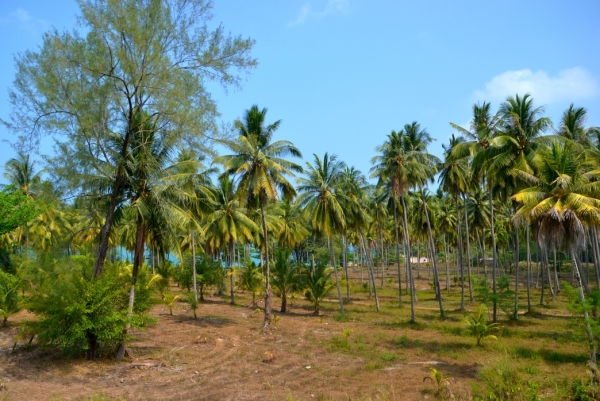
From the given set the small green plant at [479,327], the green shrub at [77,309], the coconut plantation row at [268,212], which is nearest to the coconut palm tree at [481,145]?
the coconut plantation row at [268,212]

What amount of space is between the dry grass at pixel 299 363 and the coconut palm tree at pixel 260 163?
4.33 metres

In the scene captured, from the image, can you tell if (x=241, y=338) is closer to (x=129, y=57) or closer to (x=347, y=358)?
(x=347, y=358)

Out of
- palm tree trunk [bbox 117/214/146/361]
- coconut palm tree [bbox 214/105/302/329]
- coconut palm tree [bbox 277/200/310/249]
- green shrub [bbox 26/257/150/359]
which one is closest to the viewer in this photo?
green shrub [bbox 26/257/150/359]

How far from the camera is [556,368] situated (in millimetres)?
13727

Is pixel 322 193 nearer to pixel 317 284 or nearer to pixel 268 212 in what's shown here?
pixel 317 284

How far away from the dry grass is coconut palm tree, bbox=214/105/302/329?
433 centimetres

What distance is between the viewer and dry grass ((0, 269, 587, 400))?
11.3m

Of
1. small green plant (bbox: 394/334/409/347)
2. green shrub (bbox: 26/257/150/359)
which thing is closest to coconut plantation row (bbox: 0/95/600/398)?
green shrub (bbox: 26/257/150/359)

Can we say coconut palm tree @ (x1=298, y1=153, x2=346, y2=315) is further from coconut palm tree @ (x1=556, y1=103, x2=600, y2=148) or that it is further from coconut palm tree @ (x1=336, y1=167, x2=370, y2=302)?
coconut palm tree @ (x1=556, y1=103, x2=600, y2=148)

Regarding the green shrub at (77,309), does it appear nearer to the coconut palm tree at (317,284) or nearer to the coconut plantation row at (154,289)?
the coconut plantation row at (154,289)

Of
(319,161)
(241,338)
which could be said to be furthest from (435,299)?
(241,338)

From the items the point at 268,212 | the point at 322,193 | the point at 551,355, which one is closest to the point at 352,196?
the point at 322,193

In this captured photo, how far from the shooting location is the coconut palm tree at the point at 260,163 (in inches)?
870

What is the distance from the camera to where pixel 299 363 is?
15.0 metres
